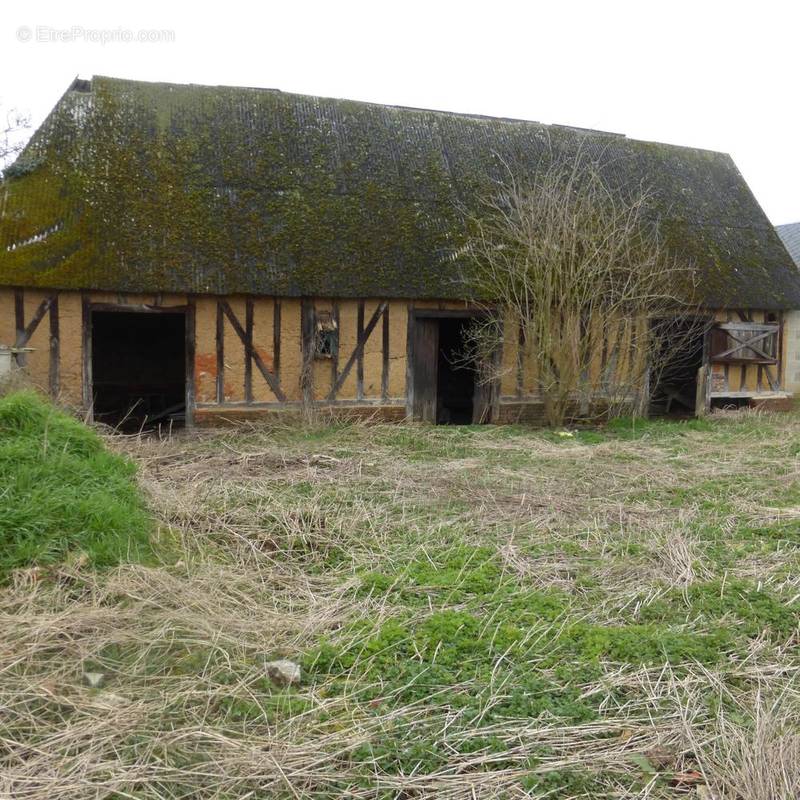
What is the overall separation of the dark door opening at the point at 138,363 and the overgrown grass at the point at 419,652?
823 cm

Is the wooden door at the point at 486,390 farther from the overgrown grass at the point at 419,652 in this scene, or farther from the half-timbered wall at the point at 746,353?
the overgrown grass at the point at 419,652

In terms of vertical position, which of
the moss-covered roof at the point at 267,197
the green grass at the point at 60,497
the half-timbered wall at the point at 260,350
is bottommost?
the green grass at the point at 60,497

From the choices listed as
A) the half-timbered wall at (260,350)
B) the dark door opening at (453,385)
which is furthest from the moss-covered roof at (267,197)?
the dark door opening at (453,385)

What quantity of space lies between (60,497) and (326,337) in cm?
640

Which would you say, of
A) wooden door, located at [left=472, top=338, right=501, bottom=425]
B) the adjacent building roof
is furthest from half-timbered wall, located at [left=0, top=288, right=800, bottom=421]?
the adjacent building roof

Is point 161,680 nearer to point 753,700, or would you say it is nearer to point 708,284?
point 753,700

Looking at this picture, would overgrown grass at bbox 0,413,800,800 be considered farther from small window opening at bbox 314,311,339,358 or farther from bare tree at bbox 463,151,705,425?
bare tree at bbox 463,151,705,425

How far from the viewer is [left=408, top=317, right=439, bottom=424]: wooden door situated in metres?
11.3

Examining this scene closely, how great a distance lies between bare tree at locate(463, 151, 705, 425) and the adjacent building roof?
579 inches

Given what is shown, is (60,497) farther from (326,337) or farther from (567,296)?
(567,296)

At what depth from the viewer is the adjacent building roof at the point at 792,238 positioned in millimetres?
24439

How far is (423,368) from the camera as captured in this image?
1153cm

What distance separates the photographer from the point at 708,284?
12766 millimetres

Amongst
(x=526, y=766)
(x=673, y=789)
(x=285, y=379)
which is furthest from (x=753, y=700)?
(x=285, y=379)
